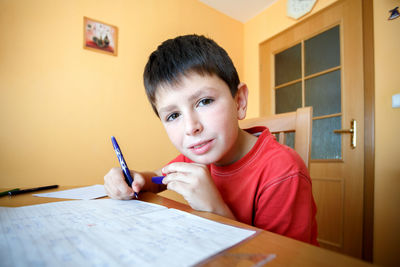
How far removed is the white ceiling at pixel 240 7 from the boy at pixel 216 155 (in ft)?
6.14

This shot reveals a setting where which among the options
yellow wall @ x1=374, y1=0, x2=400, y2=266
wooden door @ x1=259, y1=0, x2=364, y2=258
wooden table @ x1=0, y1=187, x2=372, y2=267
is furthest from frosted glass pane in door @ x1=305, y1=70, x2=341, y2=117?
wooden table @ x1=0, y1=187, x2=372, y2=267

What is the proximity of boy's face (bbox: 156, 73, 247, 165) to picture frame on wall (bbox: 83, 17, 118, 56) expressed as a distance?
50.3 inches

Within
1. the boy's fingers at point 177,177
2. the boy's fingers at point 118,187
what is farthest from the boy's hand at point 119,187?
the boy's fingers at point 177,177

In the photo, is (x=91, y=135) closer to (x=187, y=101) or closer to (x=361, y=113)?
(x=187, y=101)

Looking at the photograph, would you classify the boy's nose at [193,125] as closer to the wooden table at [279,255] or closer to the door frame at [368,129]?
the wooden table at [279,255]

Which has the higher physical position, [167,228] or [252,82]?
[252,82]

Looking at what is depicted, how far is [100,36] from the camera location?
152 centimetres

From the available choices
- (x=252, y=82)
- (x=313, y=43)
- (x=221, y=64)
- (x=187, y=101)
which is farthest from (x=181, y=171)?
(x=252, y=82)

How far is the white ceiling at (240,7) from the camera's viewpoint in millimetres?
2104

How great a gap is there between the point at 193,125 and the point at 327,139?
1498mm

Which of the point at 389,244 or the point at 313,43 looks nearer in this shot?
the point at 389,244

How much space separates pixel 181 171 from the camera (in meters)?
0.43

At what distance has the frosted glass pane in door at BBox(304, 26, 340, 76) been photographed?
1.59 meters

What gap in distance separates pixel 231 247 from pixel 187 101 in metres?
0.38
